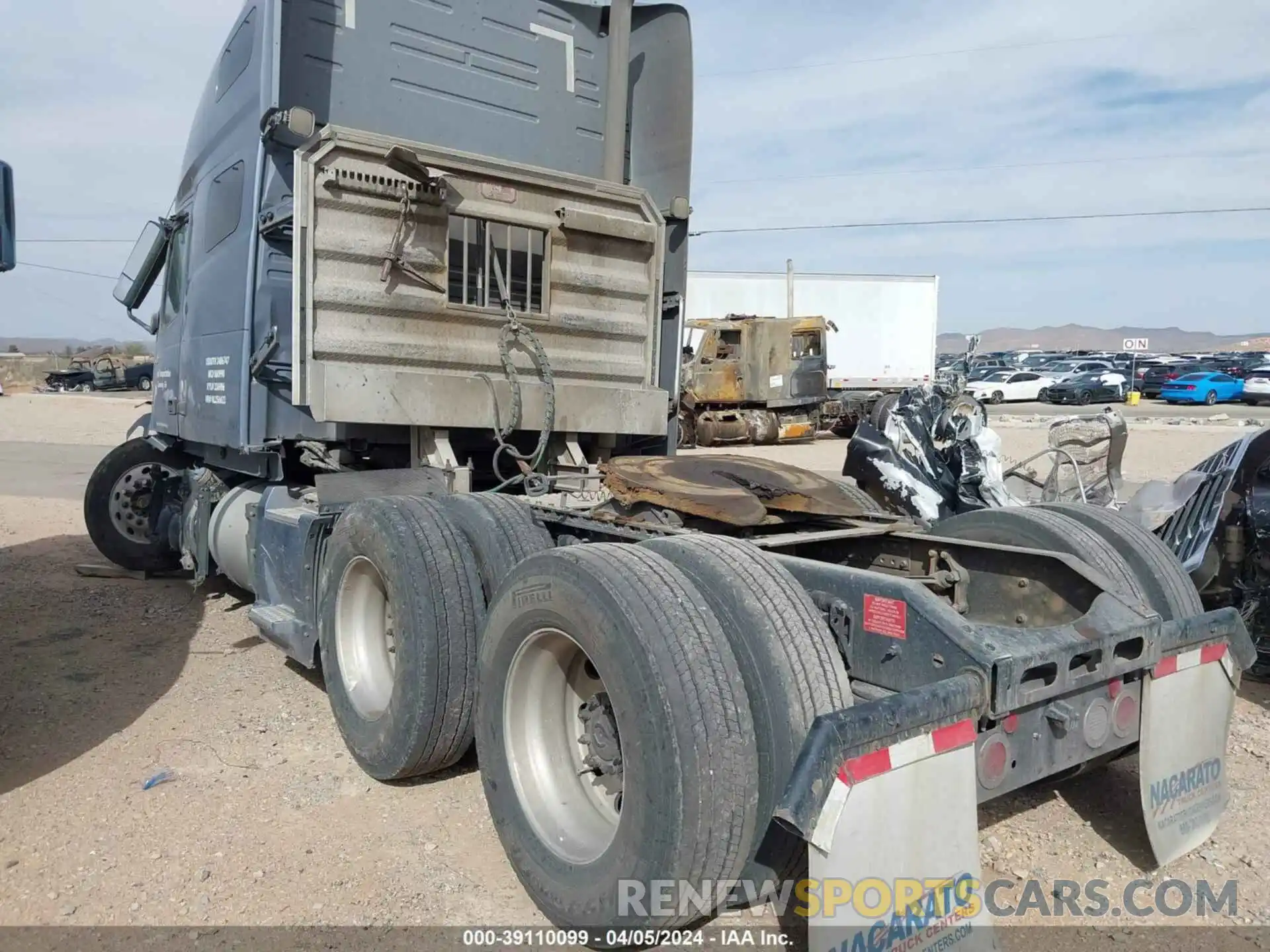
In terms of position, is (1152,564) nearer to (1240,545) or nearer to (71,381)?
(1240,545)

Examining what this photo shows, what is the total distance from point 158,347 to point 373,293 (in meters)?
3.27

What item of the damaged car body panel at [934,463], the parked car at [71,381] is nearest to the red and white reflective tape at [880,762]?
the damaged car body panel at [934,463]

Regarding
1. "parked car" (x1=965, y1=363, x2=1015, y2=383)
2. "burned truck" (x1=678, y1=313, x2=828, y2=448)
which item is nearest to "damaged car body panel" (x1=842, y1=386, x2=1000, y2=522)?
"burned truck" (x1=678, y1=313, x2=828, y2=448)

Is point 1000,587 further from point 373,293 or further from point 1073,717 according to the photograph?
point 373,293

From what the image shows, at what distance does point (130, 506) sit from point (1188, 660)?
7.43 metres

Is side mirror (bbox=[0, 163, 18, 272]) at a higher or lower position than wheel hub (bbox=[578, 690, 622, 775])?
higher

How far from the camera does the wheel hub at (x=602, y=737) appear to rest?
118 inches

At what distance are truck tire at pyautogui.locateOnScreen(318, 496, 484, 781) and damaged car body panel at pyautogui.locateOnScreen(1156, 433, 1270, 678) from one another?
→ 3.66 meters

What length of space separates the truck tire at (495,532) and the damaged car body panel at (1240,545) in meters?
3.35

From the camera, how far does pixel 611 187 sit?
5.77 meters

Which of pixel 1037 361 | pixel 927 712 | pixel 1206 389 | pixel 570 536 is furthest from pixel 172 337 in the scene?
Result: pixel 1037 361

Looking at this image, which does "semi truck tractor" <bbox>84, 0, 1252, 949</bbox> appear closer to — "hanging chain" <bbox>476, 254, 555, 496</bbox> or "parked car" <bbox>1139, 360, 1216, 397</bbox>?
"hanging chain" <bbox>476, 254, 555, 496</bbox>

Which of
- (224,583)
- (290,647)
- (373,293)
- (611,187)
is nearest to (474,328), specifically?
(373,293)

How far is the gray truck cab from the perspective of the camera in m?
5.14
